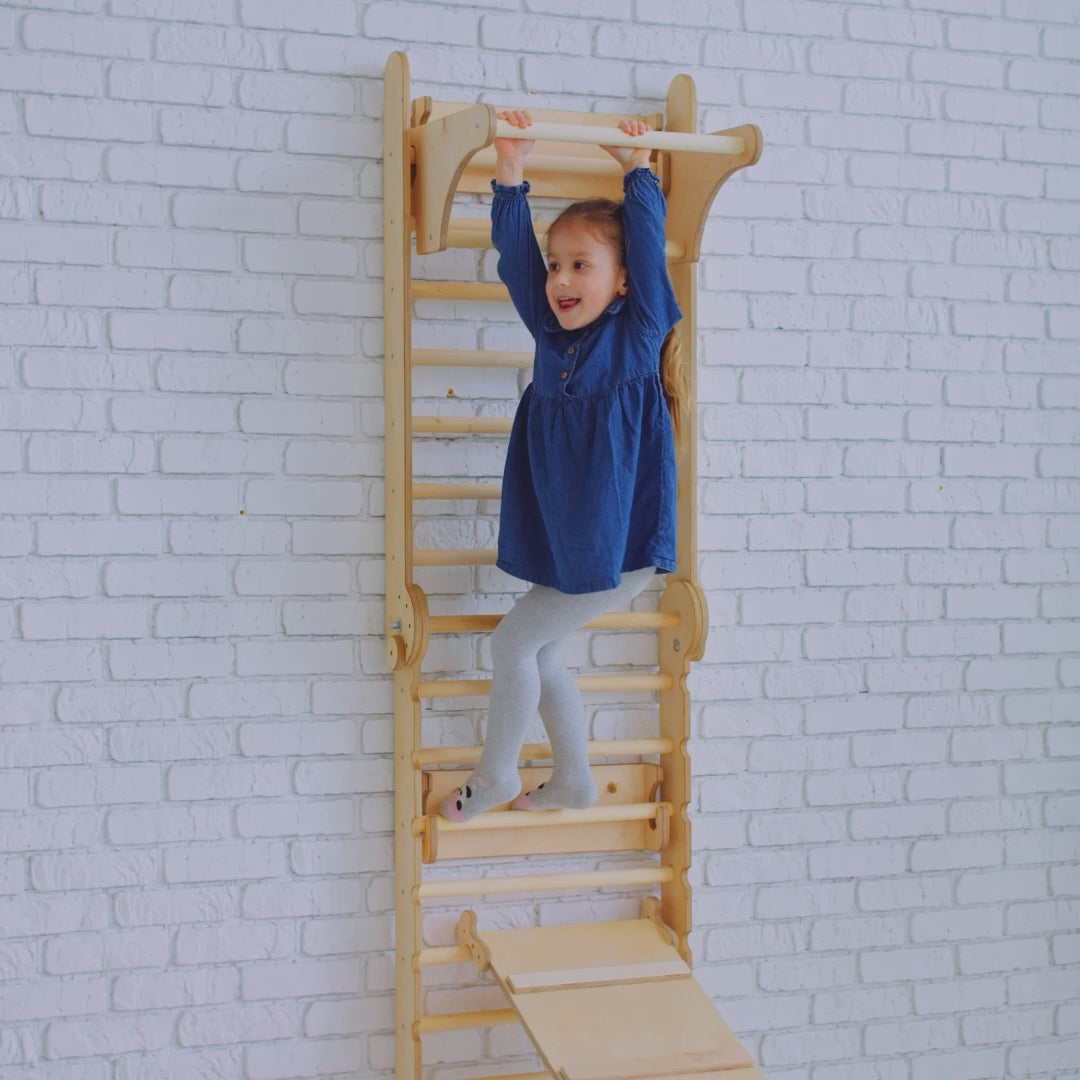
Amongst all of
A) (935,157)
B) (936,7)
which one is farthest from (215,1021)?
(936,7)

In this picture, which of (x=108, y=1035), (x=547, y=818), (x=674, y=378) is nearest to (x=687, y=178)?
(x=674, y=378)

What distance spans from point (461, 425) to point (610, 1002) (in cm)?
99

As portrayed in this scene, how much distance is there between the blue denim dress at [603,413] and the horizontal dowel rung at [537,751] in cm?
33

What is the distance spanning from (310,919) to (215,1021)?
0.23 meters

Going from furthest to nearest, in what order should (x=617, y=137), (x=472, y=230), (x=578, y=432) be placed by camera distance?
1. (x=472, y=230)
2. (x=578, y=432)
3. (x=617, y=137)

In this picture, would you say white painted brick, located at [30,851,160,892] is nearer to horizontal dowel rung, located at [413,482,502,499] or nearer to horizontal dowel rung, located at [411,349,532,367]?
horizontal dowel rung, located at [413,482,502,499]

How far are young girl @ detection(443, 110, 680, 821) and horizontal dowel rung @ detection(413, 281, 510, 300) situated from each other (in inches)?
5.9

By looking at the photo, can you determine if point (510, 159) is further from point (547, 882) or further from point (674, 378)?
point (547, 882)

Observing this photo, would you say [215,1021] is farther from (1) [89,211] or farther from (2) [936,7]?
(2) [936,7]

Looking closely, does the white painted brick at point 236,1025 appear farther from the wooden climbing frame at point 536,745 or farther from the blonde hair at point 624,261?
the blonde hair at point 624,261

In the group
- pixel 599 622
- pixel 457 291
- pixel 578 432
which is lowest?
pixel 599 622

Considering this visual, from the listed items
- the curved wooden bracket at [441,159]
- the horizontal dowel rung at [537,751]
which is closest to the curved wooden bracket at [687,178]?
the curved wooden bracket at [441,159]

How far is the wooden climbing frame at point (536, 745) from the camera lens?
A: 2025 mm

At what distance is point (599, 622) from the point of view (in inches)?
86.3
